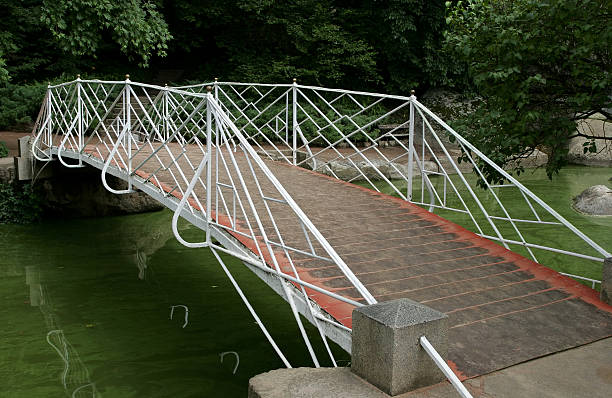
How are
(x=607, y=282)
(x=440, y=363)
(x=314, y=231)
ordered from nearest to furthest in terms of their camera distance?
1. (x=440, y=363)
2. (x=314, y=231)
3. (x=607, y=282)

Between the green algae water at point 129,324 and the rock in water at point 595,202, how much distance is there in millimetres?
6840

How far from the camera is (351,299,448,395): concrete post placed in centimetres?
290

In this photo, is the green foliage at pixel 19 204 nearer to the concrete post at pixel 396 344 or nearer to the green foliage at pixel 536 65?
the green foliage at pixel 536 65

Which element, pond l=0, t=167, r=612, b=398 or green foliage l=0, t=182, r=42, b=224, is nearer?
pond l=0, t=167, r=612, b=398

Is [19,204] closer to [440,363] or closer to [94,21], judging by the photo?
[94,21]

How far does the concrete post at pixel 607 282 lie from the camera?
4.16 meters

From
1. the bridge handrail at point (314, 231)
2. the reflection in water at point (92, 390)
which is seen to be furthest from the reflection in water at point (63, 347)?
the bridge handrail at point (314, 231)

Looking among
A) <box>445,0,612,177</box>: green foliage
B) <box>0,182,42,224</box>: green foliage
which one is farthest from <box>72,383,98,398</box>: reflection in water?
<box>0,182,42,224</box>: green foliage

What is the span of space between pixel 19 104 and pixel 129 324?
10.9 metres

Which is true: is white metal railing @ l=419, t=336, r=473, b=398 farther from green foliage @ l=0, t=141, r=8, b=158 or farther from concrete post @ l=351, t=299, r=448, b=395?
green foliage @ l=0, t=141, r=8, b=158

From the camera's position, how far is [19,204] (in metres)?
10.7

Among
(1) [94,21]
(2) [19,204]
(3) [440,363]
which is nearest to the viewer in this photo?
(3) [440,363]

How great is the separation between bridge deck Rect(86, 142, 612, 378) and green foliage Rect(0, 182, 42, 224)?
219 inches

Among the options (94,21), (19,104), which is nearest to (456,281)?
(94,21)
